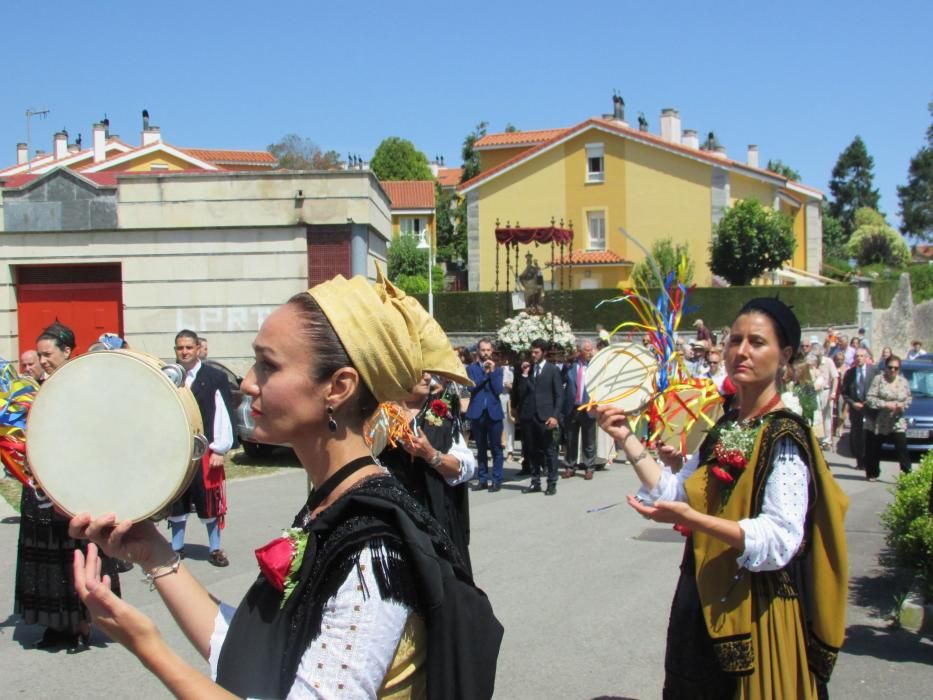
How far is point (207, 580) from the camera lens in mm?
7773

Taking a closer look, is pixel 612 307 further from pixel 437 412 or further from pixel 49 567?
pixel 437 412

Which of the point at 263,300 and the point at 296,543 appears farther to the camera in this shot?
the point at 263,300

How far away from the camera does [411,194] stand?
63281mm

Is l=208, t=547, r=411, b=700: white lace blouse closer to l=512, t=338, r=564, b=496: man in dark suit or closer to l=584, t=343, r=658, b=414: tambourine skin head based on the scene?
l=584, t=343, r=658, b=414: tambourine skin head

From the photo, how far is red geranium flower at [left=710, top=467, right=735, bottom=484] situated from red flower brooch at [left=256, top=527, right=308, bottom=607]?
1758mm

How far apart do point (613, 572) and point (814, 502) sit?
5.09 metres

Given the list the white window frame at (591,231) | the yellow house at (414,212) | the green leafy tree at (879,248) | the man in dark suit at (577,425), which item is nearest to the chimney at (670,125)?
the white window frame at (591,231)

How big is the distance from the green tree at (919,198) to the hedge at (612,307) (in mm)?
49792

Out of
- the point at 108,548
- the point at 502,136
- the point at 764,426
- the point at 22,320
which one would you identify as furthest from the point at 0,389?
the point at 502,136

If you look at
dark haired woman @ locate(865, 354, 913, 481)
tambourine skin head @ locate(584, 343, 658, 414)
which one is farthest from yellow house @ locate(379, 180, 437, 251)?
tambourine skin head @ locate(584, 343, 658, 414)

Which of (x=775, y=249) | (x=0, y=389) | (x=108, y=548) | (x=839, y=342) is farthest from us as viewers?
(x=775, y=249)

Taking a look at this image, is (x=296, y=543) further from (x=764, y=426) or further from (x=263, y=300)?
(x=263, y=300)

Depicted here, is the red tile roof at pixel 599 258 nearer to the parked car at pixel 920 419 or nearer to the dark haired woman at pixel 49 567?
the parked car at pixel 920 419

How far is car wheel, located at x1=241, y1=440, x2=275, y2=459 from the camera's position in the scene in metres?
14.1
